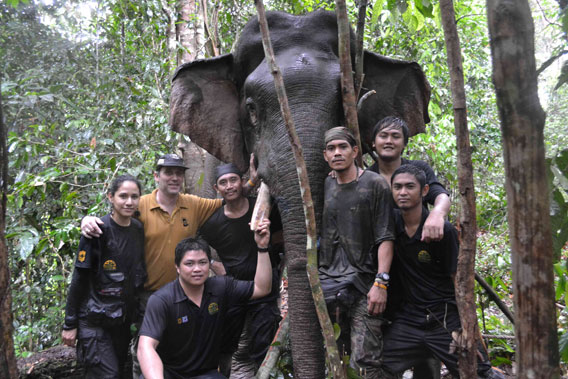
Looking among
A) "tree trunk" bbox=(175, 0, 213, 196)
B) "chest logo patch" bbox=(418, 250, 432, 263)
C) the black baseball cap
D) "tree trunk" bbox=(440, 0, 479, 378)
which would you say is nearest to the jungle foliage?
"tree trunk" bbox=(175, 0, 213, 196)

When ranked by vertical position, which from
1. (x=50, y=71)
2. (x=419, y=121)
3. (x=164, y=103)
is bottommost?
(x=419, y=121)

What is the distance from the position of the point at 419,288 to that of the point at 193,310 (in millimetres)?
1567

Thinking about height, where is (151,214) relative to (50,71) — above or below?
below

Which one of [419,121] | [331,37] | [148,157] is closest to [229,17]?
[148,157]

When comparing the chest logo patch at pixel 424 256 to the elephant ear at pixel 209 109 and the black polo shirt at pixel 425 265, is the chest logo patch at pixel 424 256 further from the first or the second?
the elephant ear at pixel 209 109

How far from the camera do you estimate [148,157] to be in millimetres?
6070

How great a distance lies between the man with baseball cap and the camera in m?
4.07

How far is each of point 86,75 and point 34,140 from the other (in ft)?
5.26

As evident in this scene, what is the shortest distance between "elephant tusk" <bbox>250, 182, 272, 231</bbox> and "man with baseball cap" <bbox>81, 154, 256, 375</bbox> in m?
0.76

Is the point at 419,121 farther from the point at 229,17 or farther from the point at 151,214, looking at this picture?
the point at 229,17

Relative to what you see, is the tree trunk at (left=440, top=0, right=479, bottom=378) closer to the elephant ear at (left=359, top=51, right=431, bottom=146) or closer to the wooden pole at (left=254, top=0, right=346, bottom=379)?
the wooden pole at (left=254, top=0, right=346, bottom=379)

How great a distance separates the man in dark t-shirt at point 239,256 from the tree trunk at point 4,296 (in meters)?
2.20

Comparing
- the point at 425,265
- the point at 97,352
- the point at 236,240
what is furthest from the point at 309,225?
the point at 97,352

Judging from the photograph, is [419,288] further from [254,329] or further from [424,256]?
[254,329]
